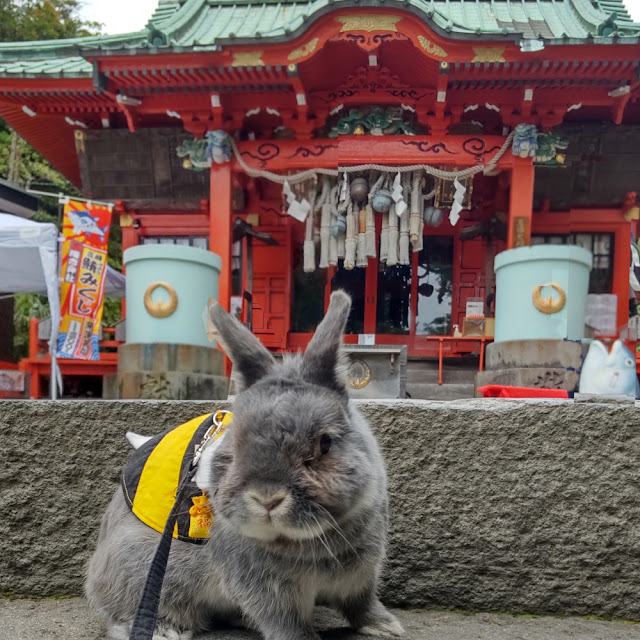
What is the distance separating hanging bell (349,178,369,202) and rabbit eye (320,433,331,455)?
7513 millimetres

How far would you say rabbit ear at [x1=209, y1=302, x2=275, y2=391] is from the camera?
2.06m

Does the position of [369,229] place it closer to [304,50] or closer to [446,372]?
[446,372]

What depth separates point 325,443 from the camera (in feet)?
6.19

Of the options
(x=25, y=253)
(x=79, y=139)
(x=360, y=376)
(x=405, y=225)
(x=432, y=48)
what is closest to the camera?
(x=360, y=376)

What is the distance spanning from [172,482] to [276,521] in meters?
0.78

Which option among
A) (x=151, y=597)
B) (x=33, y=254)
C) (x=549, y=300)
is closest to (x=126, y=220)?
(x=33, y=254)

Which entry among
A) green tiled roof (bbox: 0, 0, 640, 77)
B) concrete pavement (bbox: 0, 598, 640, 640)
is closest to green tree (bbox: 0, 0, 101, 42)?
green tiled roof (bbox: 0, 0, 640, 77)

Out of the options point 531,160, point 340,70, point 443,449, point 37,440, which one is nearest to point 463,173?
point 531,160

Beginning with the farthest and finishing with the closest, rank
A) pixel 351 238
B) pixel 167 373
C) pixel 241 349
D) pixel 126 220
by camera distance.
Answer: pixel 126 220 → pixel 351 238 → pixel 167 373 → pixel 241 349

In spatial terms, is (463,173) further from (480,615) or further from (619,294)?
(480,615)

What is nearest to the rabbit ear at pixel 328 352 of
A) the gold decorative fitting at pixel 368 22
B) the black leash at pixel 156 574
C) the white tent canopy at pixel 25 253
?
the black leash at pixel 156 574

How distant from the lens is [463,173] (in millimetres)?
8844

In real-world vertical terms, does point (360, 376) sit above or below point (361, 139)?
Result: below

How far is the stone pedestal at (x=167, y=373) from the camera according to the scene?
708 centimetres
